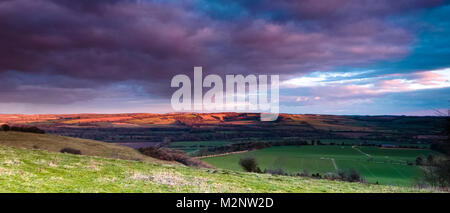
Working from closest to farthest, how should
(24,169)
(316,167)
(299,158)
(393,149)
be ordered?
(24,169) < (316,167) < (299,158) < (393,149)

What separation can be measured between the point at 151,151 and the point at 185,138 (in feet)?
318

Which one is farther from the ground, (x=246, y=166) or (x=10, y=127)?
(x=10, y=127)

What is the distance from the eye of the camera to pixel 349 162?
10319cm

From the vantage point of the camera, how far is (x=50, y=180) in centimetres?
1515

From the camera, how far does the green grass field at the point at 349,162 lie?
83062mm

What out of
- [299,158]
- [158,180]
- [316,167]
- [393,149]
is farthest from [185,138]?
[158,180]

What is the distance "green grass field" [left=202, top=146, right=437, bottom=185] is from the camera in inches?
3270

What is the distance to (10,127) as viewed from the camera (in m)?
75.4

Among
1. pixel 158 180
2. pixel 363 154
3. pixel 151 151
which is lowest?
pixel 363 154
